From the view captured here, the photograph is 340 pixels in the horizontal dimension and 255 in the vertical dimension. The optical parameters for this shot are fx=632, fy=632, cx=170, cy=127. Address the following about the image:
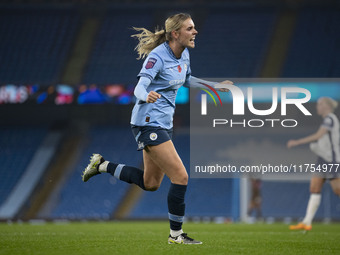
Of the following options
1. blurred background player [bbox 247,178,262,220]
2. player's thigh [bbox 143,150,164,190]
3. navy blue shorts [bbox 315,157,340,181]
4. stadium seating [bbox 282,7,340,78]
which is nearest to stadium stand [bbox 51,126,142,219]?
blurred background player [bbox 247,178,262,220]

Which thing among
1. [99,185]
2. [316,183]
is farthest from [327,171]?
[99,185]

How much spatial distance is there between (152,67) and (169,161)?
3.04 feet

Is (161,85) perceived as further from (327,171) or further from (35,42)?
(35,42)

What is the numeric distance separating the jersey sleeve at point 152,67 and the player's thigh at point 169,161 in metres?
0.68

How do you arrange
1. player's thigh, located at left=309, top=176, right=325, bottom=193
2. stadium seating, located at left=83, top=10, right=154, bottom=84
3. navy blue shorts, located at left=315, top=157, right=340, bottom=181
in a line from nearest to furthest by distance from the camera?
navy blue shorts, located at left=315, top=157, right=340, bottom=181 < player's thigh, located at left=309, top=176, right=325, bottom=193 < stadium seating, located at left=83, top=10, right=154, bottom=84

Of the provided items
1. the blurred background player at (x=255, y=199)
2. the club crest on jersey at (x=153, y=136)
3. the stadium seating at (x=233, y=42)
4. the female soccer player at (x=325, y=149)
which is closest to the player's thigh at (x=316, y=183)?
the female soccer player at (x=325, y=149)

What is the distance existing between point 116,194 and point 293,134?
5.97 meters

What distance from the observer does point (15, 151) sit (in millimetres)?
21531

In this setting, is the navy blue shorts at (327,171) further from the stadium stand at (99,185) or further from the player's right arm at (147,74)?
the stadium stand at (99,185)

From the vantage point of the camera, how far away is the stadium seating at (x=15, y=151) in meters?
20.5

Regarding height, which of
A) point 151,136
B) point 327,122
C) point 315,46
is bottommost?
point 151,136

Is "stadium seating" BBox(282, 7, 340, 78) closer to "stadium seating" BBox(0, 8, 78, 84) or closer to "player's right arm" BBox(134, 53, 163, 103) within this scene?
"stadium seating" BBox(0, 8, 78, 84)

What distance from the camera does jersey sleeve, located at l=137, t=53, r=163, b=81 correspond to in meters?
6.09

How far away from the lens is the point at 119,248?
5871 mm
